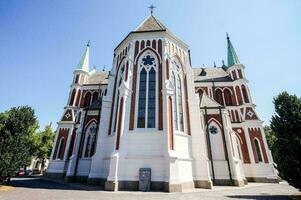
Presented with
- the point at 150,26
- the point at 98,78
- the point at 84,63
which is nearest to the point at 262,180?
the point at 150,26

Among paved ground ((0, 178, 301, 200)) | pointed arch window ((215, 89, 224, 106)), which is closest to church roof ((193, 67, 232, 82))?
pointed arch window ((215, 89, 224, 106))

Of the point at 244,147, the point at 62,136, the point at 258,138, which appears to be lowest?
the point at 244,147

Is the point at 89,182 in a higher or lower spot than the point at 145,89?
lower

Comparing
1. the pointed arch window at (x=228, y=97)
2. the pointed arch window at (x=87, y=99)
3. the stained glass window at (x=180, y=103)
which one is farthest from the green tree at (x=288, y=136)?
the pointed arch window at (x=87, y=99)

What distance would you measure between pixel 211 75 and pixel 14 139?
3007 centimetres

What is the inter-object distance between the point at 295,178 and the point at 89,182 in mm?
16209

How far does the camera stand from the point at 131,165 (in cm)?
1377

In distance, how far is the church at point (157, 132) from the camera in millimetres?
13781

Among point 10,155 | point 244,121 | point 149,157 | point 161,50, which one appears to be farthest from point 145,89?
point 244,121

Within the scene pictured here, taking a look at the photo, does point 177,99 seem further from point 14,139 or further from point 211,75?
point 211,75

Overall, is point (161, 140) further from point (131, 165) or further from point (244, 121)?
point (244, 121)

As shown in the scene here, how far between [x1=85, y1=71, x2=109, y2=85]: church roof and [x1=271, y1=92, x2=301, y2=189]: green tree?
26262mm

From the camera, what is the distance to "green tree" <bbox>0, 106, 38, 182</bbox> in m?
11.9

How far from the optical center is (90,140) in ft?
70.4
